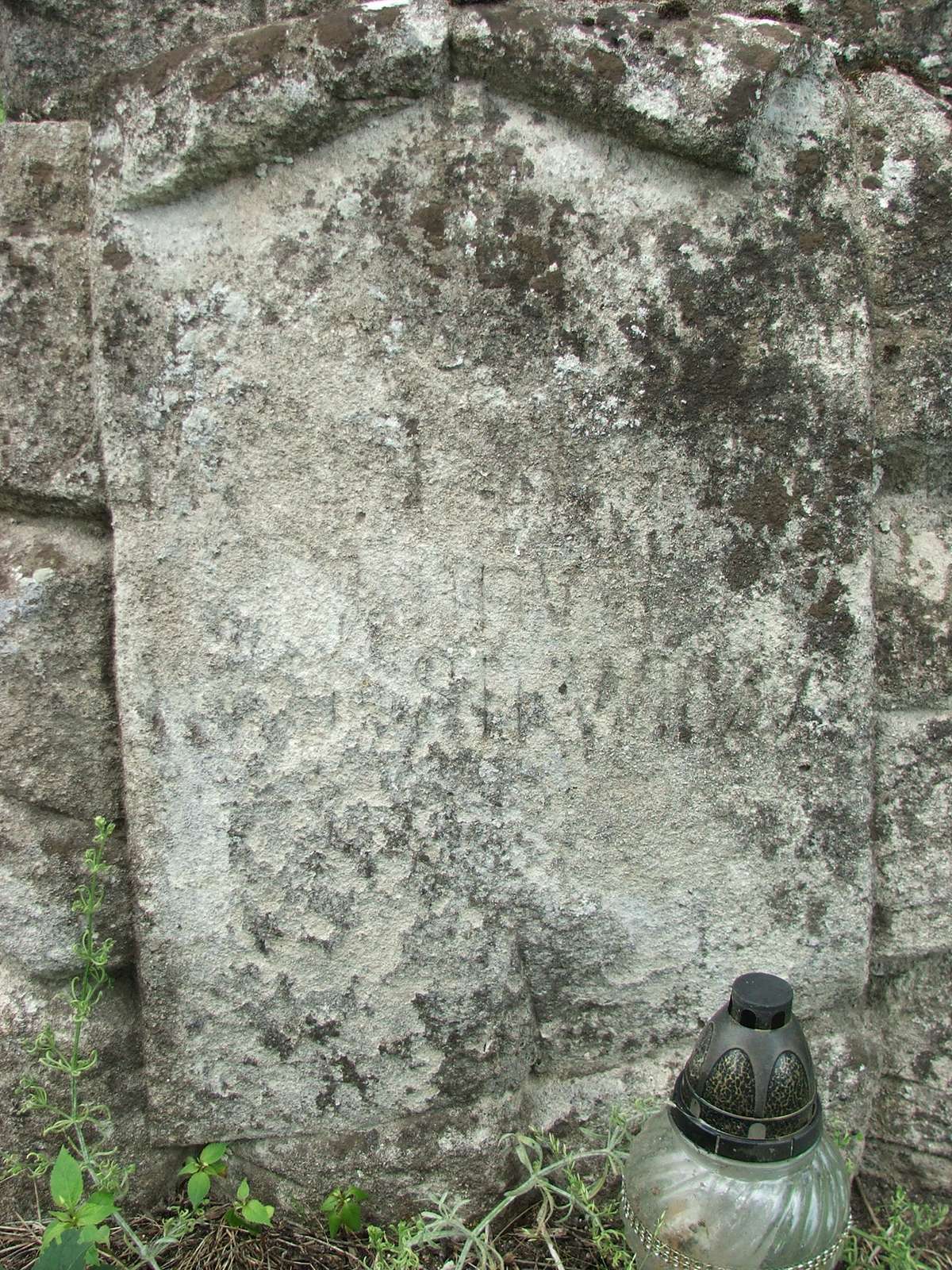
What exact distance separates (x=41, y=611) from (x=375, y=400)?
0.50m

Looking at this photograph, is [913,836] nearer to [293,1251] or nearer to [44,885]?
[293,1251]

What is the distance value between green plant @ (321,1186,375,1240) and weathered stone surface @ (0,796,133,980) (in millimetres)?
466

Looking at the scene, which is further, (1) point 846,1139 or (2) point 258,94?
(1) point 846,1139

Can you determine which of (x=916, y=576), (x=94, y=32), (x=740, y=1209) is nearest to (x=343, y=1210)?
(x=740, y=1209)

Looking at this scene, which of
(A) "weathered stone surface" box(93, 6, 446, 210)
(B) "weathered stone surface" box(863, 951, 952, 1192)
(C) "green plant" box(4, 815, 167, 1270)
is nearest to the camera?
(A) "weathered stone surface" box(93, 6, 446, 210)

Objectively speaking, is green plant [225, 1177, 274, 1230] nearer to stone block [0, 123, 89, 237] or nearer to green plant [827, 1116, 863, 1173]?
green plant [827, 1116, 863, 1173]

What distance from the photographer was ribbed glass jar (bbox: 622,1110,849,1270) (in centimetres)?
113

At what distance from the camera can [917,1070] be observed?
5.00 feet

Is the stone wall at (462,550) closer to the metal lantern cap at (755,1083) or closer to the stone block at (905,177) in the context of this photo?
the stone block at (905,177)

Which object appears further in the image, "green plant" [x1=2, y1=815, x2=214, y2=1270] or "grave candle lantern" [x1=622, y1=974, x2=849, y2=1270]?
"green plant" [x1=2, y1=815, x2=214, y2=1270]

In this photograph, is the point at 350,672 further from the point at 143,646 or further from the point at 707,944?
the point at 707,944

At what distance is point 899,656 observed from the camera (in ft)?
4.71

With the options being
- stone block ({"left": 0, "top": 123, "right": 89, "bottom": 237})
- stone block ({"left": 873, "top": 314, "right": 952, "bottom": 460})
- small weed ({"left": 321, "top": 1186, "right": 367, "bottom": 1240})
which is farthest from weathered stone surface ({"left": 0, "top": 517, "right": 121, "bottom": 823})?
stone block ({"left": 873, "top": 314, "right": 952, "bottom": 460})

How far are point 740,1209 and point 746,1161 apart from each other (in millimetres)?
70
